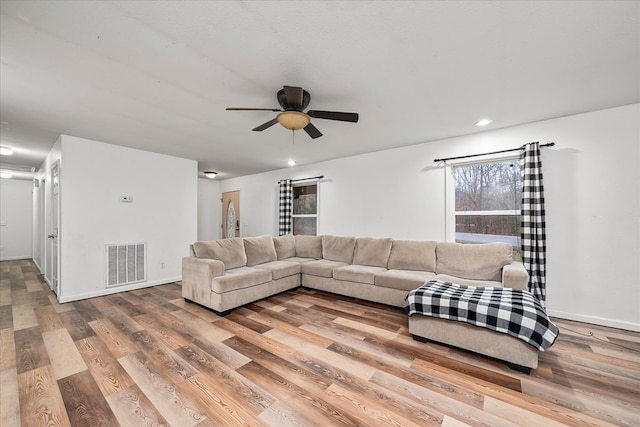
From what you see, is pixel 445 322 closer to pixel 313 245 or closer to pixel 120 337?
pixel 313 245

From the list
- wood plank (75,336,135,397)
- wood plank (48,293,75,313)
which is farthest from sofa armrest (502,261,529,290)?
wood plank (48,293,75,313)

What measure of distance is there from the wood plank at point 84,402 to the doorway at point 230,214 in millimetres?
5400

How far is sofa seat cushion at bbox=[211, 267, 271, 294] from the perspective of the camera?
10.0 feet

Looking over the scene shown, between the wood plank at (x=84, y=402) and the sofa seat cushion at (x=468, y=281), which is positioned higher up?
the sofa seat cushion at (x=468, y=281)

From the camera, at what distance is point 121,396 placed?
1656 mm

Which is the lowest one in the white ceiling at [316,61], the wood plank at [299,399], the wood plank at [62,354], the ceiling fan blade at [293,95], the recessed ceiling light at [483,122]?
the wood plank at [299,399]

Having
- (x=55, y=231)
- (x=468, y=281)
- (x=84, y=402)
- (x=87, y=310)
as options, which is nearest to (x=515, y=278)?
(x=468, y=281)

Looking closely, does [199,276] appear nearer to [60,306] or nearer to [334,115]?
[60,306]

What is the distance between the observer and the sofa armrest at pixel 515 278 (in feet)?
8.72

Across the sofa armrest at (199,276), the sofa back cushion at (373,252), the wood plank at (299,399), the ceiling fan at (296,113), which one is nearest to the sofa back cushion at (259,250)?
the sofa armrest at (199,276)

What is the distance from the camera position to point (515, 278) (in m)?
2.68

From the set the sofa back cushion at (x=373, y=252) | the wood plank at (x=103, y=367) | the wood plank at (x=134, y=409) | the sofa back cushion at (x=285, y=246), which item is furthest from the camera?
the sofa back cushion at (x=285, y=246)

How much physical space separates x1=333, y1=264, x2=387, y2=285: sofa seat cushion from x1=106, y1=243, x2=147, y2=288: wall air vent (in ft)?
11.1

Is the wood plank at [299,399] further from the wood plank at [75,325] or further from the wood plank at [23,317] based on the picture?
the wood plank at [23,317]
